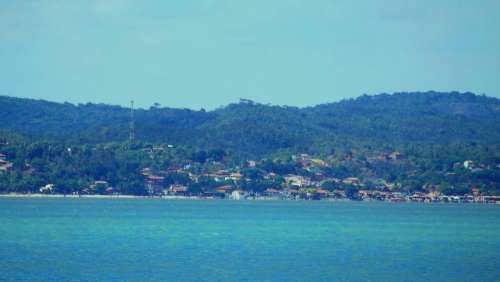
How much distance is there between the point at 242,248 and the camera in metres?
63.4

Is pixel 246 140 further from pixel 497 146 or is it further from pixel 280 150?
pixel 497 146

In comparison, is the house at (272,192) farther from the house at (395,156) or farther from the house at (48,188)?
the house at (48,188)

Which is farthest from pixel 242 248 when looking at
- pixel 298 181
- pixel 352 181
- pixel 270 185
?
pixel 352 181

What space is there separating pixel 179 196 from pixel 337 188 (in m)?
22.1

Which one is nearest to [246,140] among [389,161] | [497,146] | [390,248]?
[389,161]

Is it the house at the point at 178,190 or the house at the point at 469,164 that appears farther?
the house at the point at 469,164

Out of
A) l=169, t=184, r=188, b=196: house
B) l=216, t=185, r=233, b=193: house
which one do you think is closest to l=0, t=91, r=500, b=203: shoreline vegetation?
l=216, t=185, r=233, b=193: house

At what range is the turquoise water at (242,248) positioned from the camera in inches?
1930

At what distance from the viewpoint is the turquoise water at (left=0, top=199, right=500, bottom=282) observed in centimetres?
4903

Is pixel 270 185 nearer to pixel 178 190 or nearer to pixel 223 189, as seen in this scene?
pixel 223 189

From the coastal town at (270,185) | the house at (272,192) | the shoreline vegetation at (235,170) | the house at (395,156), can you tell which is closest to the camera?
the shoreline vegetation at (235,170)

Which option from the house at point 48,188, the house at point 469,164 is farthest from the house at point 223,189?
the house at point 469,164

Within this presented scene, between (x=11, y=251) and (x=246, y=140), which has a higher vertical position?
(x=246, y=140)

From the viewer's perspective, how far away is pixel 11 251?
187 ft
